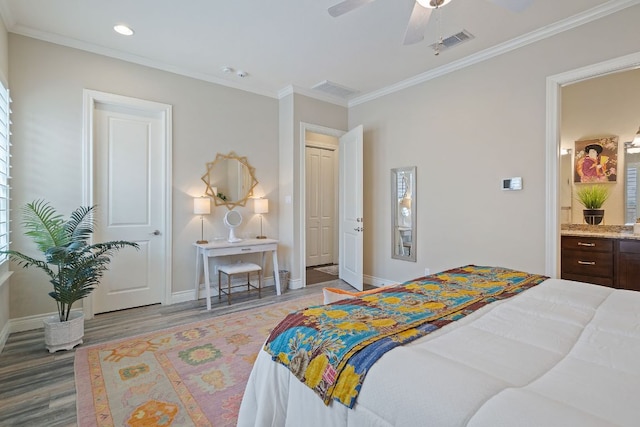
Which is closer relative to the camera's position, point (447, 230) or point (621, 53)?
point (621, 53)

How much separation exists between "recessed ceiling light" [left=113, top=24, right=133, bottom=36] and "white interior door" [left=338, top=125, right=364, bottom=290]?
2737 mm

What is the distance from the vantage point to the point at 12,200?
2926mm

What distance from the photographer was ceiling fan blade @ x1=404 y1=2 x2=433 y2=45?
1.99 m

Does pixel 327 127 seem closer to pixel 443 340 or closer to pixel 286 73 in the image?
pixel 286 73

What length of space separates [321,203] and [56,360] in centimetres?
475

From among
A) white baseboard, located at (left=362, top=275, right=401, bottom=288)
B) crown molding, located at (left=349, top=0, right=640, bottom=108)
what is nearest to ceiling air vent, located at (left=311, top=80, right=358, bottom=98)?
crown molding, located at (left=349, top=0, right=640, bottom=108)

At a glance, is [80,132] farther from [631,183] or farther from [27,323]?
[631,183]

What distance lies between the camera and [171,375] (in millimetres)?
2217

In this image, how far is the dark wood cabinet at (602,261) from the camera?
3.38 m

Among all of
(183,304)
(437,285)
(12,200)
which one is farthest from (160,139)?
(437,285)

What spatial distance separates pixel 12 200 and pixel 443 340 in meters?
3.74

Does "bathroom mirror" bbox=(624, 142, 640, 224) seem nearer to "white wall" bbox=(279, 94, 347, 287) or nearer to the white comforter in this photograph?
the white comforter

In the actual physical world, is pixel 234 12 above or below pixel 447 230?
above

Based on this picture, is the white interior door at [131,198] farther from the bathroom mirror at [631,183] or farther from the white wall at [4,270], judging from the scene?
the bathroom mirror at [631,183]
